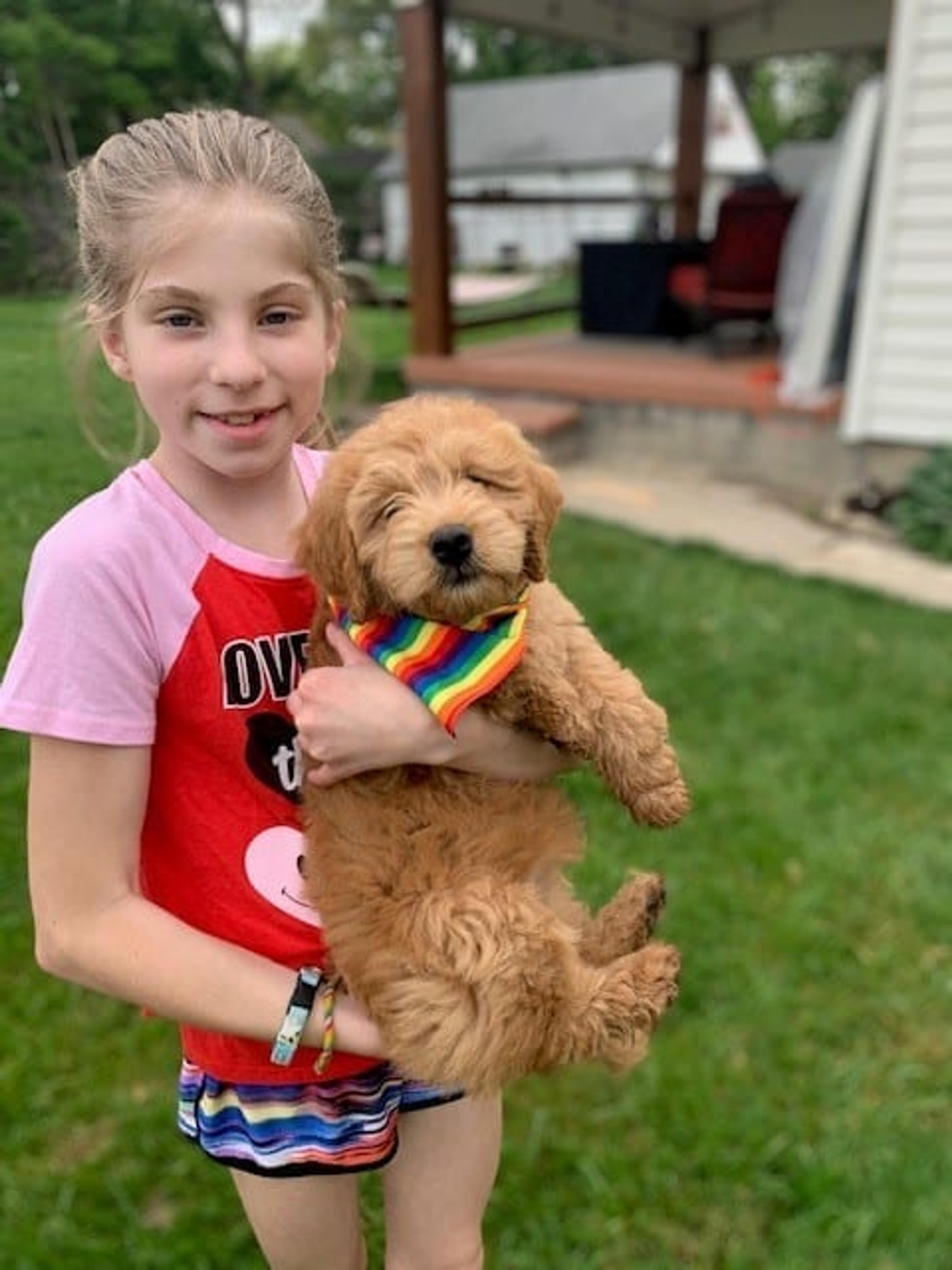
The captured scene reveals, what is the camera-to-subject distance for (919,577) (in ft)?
21.6

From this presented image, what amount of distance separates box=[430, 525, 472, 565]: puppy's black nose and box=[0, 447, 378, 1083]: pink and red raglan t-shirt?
311 millimetres

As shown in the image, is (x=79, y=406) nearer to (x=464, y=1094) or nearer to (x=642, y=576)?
(x=464, y=1094)

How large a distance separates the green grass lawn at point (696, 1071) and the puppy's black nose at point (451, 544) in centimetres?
73

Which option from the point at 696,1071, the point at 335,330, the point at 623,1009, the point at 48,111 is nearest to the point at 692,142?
the point at 696,1071

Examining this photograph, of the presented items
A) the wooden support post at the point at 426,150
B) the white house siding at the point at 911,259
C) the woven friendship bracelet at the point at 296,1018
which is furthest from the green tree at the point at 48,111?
the wooden support post at the point at 426,150

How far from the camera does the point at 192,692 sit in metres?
1.48

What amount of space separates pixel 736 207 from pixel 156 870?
9310mm

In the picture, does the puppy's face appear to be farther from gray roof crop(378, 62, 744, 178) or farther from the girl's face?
gray roof crop(378, 62, 744, 178)

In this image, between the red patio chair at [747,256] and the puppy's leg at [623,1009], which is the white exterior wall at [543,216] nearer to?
the red patio chair at [747,256]

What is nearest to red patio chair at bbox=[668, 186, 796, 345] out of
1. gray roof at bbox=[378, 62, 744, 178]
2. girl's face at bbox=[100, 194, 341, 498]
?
girl's face at bbox=[100, 194, 341, 498]

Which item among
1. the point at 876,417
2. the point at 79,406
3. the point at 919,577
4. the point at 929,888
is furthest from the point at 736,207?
the point at 79,406


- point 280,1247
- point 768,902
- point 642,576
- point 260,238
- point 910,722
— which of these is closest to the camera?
point 260,238

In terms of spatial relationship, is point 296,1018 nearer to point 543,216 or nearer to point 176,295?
point 176,295

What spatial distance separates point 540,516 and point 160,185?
24.2 inches
